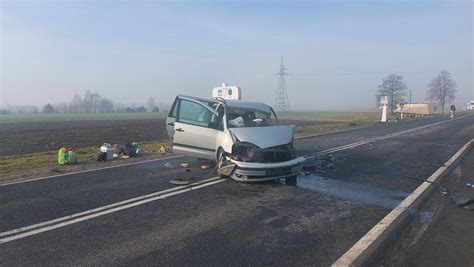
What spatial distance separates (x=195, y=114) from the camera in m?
9.30

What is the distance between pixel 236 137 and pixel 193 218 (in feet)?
9.00

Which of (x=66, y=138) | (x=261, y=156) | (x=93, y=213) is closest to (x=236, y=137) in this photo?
(x=261, y=156)

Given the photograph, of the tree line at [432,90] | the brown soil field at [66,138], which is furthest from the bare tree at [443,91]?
the brown soil field at [66,138]

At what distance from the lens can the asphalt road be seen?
13.7 ft

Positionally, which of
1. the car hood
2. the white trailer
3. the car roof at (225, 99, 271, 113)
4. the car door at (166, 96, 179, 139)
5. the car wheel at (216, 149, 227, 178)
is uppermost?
the white trailer

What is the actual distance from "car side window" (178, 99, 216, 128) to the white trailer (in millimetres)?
4267

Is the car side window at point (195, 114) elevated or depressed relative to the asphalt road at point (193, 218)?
elevated

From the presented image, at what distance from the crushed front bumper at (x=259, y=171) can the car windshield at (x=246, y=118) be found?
49.9 inches

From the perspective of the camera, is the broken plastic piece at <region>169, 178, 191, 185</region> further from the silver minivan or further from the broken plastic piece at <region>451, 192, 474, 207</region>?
the broken plastic piece at <region>451, 192, 474, 207</region>

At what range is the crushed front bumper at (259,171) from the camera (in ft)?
24.5

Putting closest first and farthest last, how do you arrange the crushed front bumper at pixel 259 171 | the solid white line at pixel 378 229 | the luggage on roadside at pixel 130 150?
the solid white line at pixel 378 229 → the crushed front bumper at pixel 259 171 → the luggage on roadside at pixel 130 150

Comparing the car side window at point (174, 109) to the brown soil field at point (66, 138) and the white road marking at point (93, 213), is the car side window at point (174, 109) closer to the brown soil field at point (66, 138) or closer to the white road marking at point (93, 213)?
the white road marking at point (93, 213)

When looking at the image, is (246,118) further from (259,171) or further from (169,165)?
(169,165)

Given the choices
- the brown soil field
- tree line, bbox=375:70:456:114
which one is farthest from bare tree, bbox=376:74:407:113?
the brown soil field
